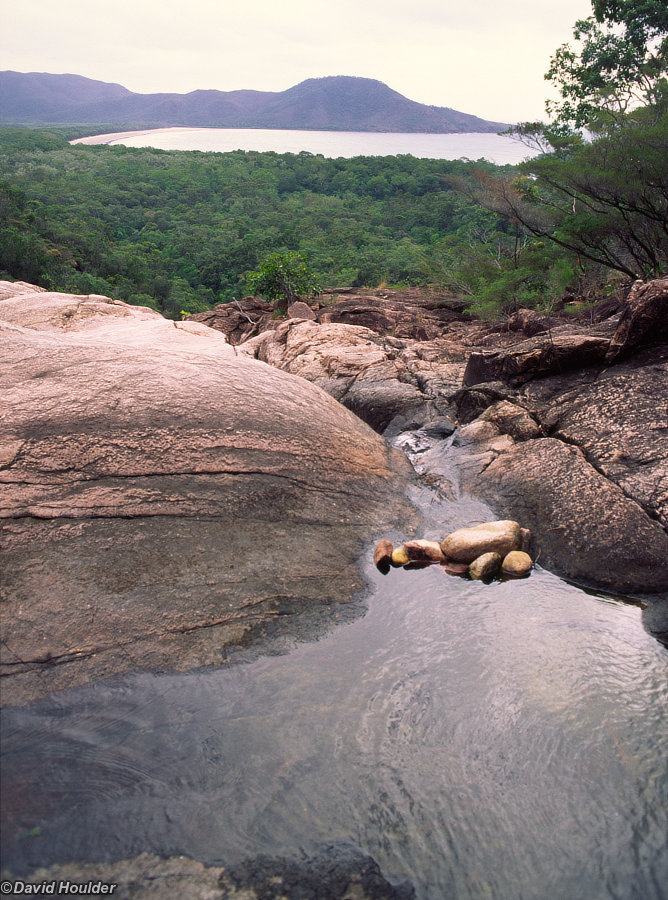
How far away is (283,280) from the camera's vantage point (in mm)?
14109

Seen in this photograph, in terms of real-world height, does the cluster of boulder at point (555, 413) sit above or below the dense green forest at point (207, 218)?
below

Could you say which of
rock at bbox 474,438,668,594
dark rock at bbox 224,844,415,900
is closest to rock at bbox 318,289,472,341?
rock at bbox 474,438,668,594

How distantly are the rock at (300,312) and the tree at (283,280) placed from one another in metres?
1.27

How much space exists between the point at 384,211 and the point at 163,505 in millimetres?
41814

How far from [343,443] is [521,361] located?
8.44 feet

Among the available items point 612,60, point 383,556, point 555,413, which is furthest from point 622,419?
point 612,60

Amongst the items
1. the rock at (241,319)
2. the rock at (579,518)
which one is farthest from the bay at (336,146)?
the rock at (579,518)

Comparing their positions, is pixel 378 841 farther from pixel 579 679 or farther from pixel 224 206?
pixel 224 206

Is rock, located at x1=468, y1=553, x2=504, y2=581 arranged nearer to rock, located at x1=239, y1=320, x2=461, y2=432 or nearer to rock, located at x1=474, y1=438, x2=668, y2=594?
rock, located at x1=474, y1=438, x2=668, y2=594

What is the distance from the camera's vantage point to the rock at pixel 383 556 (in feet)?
15.8

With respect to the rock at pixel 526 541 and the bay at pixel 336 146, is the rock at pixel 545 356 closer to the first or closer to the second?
the rock at pixel 526 541

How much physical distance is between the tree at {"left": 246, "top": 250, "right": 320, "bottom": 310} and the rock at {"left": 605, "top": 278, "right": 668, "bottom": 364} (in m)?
8.90

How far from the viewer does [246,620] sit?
398 cm

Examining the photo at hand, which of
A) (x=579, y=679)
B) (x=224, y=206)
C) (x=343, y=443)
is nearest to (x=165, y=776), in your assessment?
(x=579, y=679)
